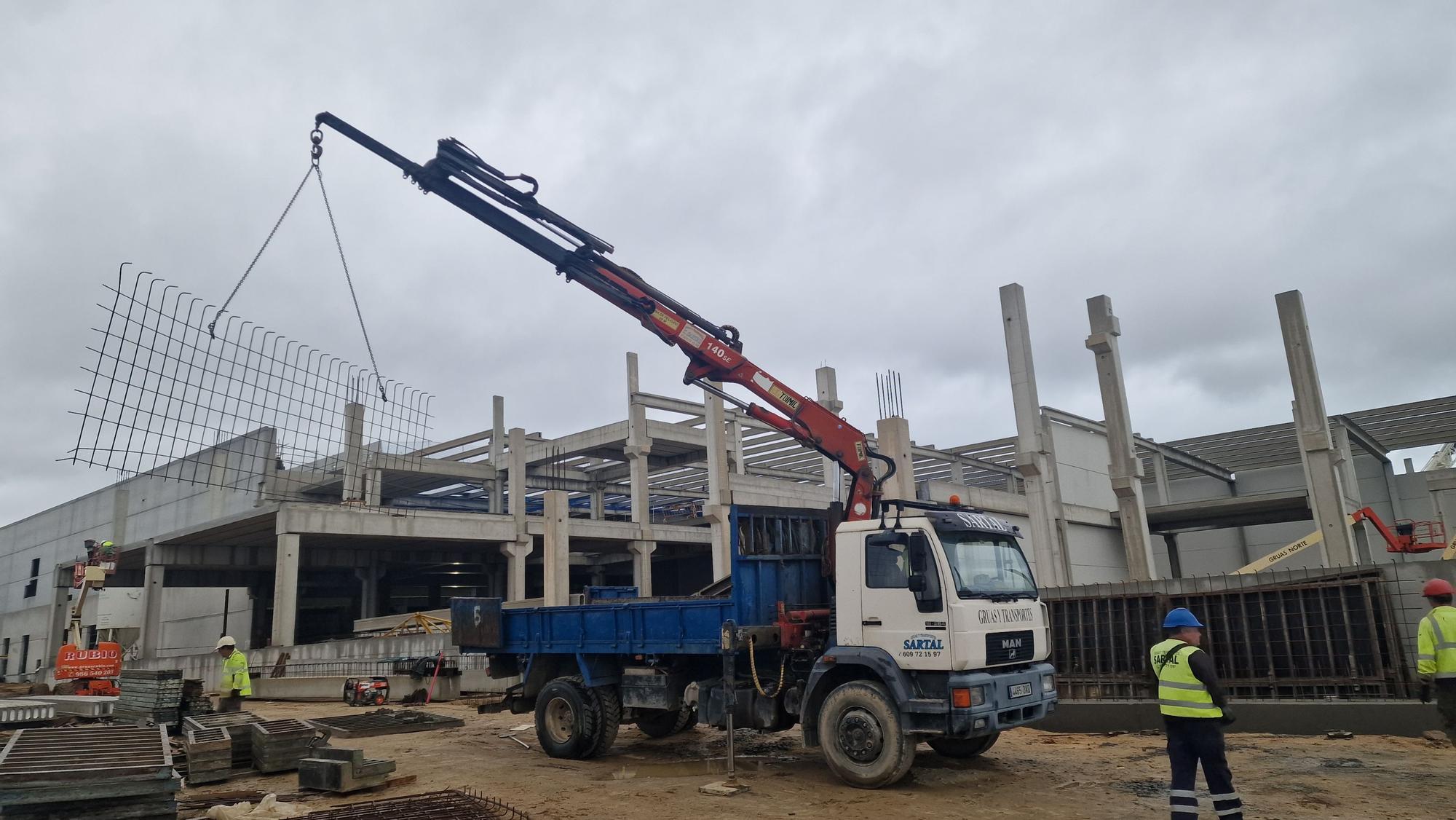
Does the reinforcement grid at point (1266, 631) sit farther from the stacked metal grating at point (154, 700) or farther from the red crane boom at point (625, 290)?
the stacked metal grating at point (154, 700)

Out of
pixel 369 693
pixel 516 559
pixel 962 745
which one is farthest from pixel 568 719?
pixel 516 559

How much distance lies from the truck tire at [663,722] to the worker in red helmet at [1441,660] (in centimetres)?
768

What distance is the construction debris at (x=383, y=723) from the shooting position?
14.0 meters

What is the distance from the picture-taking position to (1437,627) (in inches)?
272

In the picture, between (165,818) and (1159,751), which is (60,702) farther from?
(1159,751)

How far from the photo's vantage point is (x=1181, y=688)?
598cm

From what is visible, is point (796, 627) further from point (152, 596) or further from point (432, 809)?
point (152, 596)

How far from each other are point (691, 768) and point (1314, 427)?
14.2m

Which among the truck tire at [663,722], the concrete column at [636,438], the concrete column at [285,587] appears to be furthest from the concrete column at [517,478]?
the truck tire at [663,722]

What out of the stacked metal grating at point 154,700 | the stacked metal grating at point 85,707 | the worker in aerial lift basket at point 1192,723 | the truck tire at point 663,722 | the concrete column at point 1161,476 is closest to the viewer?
the worker in aerial lift basket at point 1192,723

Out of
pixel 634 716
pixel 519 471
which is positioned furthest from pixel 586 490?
pixel 634 716

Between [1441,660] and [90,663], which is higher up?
[90,663]

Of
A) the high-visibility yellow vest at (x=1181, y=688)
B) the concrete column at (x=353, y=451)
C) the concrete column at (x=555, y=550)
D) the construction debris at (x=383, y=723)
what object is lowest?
the construction debris at (x=383, y=723)

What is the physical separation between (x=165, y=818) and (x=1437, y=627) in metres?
9.83
